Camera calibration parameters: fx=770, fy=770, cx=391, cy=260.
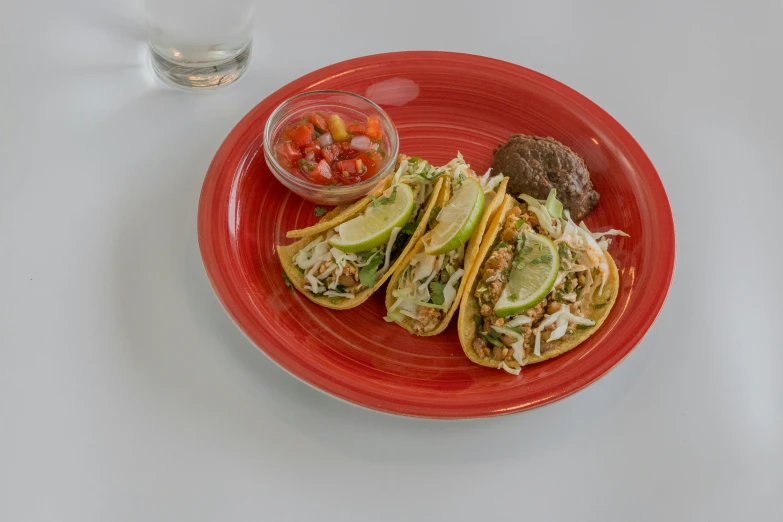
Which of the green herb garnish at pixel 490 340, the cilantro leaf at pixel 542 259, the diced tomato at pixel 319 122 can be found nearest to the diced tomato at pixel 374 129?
the diced tomato at pixel 319 122

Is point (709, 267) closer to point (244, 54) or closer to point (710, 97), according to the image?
point (710, 97)

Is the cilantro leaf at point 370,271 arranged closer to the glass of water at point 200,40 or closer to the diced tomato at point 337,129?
the diced tomato at point 337,129

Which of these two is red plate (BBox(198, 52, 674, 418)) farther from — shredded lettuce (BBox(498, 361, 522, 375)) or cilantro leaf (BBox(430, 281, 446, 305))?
cilantro leaf (BBox(430, 281, 446, 305))

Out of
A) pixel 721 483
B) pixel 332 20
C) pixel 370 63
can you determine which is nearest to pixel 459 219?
pixel 370 63

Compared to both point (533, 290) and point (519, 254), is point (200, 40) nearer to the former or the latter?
point (519, 254)

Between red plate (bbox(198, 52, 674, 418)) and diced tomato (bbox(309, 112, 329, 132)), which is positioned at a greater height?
diced tomato (bbox(309, 112, 329, 132))

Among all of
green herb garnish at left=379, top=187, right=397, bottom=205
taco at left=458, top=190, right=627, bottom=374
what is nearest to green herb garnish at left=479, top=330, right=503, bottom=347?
taco at left=458, top=190, right=627, bottom=374
